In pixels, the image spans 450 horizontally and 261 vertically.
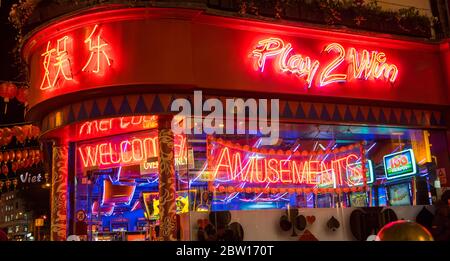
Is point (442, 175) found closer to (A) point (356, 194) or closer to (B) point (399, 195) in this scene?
(B) point (399, 195)

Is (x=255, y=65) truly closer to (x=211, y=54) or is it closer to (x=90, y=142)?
(x=211, y=54)

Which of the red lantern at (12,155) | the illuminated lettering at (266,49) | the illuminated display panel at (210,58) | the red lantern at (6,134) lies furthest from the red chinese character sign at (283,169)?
the red lantern at (12,155)

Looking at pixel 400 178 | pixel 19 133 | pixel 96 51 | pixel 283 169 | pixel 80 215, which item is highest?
pixel 96 51

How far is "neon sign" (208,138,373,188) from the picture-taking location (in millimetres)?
10023

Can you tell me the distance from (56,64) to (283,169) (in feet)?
17.4

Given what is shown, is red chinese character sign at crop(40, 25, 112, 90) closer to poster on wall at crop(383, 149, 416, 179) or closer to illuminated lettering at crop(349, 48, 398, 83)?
illuminated lettering at crop(349, 48, 398, 83)

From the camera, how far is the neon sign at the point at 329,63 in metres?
10.8

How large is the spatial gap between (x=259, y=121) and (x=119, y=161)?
3.35 metres

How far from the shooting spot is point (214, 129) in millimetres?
10391

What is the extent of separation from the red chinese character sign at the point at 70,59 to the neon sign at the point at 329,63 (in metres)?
3.26

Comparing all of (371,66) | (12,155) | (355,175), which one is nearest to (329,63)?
(371,66)

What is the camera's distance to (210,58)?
10.1 metres

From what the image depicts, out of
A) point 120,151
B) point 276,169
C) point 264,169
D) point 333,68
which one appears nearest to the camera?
point 264,169

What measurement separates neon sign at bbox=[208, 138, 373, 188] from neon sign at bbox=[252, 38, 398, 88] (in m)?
1.77
